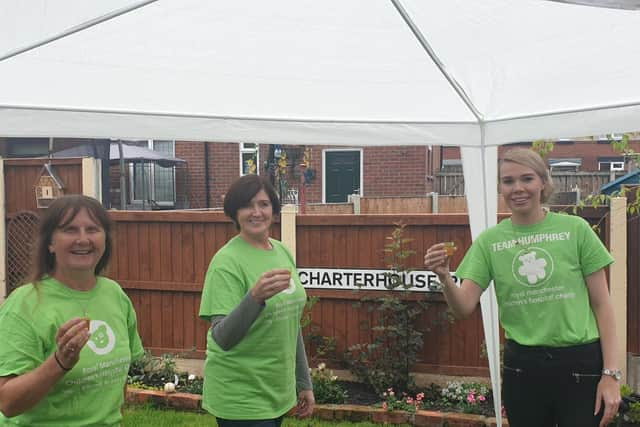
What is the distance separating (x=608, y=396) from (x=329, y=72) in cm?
192

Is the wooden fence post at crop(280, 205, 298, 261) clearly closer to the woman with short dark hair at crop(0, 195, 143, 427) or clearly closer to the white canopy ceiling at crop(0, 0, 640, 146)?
the white canopy ceiling at crop(0, 0, 640, 146)

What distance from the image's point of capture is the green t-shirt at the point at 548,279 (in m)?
2.48

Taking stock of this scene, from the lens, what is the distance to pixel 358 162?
15.5m

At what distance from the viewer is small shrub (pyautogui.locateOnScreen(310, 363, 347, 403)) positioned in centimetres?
502

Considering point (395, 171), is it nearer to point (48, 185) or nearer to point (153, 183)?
point (153, 183)

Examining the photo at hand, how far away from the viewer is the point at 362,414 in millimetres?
4770

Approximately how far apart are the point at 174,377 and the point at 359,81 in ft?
11.8

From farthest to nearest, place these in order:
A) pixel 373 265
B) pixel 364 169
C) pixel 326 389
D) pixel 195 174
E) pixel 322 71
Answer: pixel 195 174
pixel 364 169
pixel 373 265
pixel 326 389
pixel 322 71

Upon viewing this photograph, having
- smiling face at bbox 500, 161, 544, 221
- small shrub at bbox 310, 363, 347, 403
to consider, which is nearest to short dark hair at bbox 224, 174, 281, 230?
smiling face at bbox 500, 161, 544, 221

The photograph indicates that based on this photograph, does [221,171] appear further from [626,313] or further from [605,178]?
[626,313]

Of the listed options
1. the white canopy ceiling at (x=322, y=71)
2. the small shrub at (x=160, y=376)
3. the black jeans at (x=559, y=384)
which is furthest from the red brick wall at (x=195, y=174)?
the black jeans at (x=559, y=384)

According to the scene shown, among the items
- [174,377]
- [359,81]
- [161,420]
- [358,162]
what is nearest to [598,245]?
[359,81]

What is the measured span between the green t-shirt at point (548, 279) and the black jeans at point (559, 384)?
0.05m

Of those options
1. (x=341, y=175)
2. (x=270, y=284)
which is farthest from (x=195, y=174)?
(x=270, y=284)
